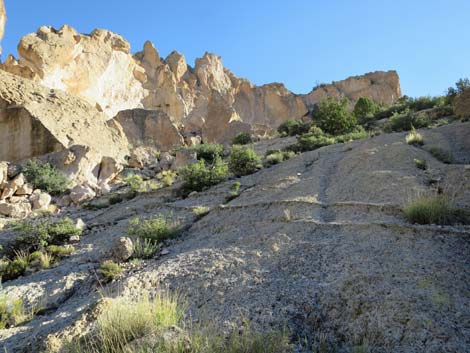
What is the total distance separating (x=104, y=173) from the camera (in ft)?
50.1

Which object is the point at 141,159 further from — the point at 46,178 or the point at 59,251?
the point at 59,251

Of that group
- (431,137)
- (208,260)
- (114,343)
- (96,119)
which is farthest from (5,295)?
(96,119)

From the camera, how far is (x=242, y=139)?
23.7m

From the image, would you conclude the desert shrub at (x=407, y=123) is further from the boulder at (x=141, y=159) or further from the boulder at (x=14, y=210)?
the boulder at (x=14, y=210)

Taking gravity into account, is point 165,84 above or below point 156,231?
above

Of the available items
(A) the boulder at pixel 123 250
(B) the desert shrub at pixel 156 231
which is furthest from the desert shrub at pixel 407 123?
(A) the boulder at pixel 123 250

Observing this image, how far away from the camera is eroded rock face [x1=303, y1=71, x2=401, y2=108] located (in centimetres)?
5000

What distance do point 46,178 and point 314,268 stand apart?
11.2 metres

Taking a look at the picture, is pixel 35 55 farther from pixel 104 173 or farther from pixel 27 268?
pixel 27 268

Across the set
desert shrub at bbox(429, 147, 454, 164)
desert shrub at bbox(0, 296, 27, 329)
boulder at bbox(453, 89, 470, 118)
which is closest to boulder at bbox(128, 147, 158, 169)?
desert shrub at bbox(429, 147, 454, 164)

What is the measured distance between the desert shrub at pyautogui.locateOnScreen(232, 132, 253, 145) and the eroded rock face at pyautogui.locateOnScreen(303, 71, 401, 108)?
28.1 metres

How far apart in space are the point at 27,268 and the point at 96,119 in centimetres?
1251

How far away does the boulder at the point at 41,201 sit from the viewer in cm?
1216

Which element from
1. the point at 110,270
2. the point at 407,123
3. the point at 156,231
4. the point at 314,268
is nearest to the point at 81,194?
the point at 156,231
